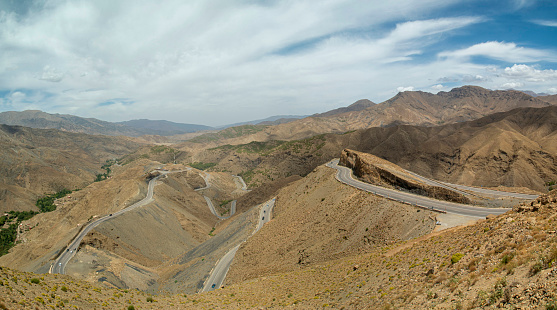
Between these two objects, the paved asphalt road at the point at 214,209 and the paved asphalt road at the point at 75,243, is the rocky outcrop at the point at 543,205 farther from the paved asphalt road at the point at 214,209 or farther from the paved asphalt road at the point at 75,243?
the paved asphalt road at the point at 214,209

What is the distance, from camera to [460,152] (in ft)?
392

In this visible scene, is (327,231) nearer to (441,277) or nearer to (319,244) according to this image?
(319,244)

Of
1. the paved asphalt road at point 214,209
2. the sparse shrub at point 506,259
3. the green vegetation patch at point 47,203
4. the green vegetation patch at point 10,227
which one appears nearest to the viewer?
the sparse shrub at point 506,259

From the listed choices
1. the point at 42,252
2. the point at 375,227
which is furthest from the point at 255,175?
the point at 375,227

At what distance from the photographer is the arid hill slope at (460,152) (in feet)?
331

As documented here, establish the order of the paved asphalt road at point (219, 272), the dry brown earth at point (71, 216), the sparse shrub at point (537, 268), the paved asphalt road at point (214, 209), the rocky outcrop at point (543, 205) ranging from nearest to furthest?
1. the sparse shrub at point (537, 268)
2. the rocky outcrop at point (543, 205)
3. the paved asphalt road at point (219, 272)
4. the dry brown earth at point (71, 216)
5. the paved asphalt road at point (214, 209)

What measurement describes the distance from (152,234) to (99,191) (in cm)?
3587

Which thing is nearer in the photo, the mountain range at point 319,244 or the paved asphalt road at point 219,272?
the mountain range at point 319,244

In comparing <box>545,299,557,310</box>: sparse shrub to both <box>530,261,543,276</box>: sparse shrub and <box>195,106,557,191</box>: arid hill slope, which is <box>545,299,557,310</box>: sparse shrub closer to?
<box>530,261,543,276</box>: sparse shrub

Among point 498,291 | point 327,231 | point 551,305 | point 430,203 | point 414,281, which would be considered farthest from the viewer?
point 327,231

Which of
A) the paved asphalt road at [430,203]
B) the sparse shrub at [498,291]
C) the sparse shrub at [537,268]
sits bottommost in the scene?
the paved asphalt road at [430,203]

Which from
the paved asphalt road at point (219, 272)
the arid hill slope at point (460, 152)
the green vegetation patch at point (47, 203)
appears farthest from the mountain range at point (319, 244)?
the green vegetation patch at point (47, 203)

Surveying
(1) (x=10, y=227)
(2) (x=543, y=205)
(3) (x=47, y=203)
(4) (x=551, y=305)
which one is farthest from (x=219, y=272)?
(3) (x=47, y=203)

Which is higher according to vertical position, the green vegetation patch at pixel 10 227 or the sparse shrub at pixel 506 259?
the sparse shrub at pixel 506 259
